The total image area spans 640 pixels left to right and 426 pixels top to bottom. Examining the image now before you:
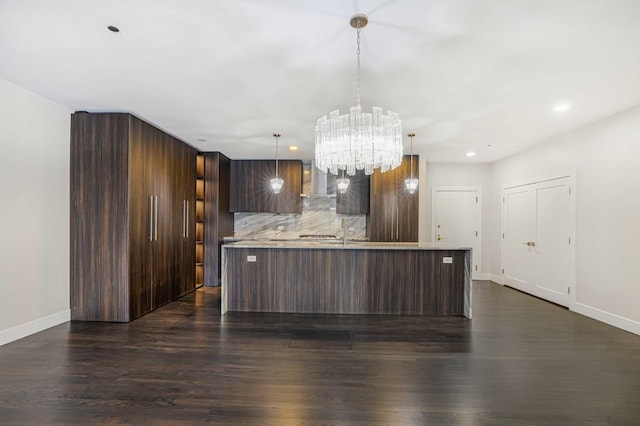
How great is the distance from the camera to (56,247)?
359cm

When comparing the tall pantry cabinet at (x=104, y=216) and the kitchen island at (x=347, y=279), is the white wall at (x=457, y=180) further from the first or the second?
the tall pantry cabinet at (x=104, y=216)

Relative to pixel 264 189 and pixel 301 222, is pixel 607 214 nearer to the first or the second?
pixel 301 222

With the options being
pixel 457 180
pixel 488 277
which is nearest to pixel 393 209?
pixel 457 180

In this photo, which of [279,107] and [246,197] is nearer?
[279,107]

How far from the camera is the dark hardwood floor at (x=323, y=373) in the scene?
6.63ft

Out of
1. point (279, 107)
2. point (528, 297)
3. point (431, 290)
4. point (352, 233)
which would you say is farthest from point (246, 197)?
point (528, 297)

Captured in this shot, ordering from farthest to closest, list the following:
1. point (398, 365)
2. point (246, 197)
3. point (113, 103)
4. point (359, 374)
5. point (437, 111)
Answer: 1. point (246, 197)
2. point (437, 111)
3. point (113, 103)
4. point (398, 365)
5. point (359, 374)

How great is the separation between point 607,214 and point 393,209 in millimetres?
3134

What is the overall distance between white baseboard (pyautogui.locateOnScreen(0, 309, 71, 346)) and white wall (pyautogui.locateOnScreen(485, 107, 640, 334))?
6.89 meters

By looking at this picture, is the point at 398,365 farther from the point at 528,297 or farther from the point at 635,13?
the point at 528,297

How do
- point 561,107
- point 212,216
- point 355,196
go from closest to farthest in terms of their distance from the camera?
point 561,107 < point 212,216 < point 355,196

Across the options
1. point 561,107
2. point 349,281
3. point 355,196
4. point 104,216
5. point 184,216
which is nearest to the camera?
point 561,107

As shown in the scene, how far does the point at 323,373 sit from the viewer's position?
253cm

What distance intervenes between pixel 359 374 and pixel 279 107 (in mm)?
2993
